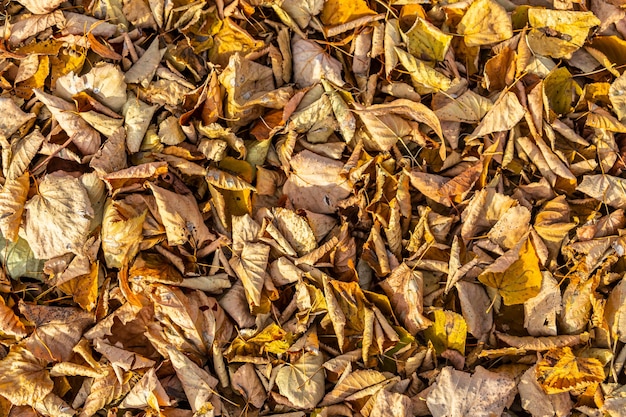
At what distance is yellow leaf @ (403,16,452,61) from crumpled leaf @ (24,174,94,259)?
3.81 ft

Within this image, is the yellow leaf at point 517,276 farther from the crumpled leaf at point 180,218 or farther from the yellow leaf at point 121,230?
the yellow leaf at point 121,230

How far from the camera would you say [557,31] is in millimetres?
1991

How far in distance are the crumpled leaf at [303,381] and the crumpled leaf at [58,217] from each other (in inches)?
29.8

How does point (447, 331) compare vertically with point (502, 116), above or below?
below

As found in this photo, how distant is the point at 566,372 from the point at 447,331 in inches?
14.9

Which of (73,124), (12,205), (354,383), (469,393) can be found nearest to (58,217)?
(12,205)

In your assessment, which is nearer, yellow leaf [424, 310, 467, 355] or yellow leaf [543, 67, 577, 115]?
yellow leaf [424, 310, 467, 355]

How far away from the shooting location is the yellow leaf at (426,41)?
192 centimetres

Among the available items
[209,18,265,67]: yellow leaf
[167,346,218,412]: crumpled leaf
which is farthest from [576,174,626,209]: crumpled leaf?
[167,346,218,412]: crumpled leaf

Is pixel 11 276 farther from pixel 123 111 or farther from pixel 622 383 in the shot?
pixel 622 383

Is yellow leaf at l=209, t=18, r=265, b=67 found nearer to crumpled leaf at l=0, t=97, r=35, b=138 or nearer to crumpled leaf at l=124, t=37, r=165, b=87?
crumpled leaf at l=124, t=37, r=165, b=87

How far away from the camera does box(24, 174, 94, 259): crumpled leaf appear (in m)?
1.84

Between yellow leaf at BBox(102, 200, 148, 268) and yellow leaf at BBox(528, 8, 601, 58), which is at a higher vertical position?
yellow leaf at BBox(528, 8, 601, 58)

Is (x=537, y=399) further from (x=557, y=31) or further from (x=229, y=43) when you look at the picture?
(x=229, y=43)
